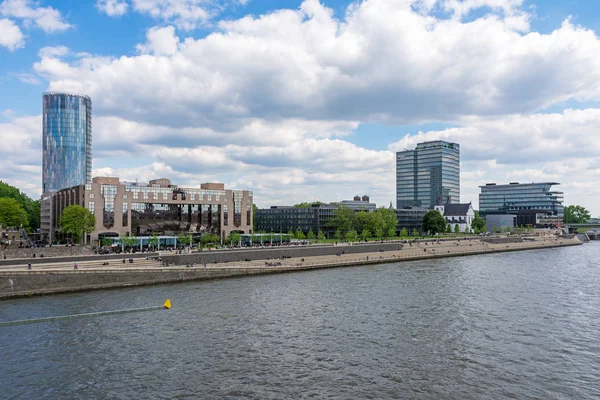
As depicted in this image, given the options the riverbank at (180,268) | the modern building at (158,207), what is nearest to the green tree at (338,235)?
the riverbank at (180,268)

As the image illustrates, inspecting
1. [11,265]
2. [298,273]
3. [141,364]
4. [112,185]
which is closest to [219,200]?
[112,185]

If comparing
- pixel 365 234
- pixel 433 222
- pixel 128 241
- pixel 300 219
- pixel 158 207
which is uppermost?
pixel 158 207

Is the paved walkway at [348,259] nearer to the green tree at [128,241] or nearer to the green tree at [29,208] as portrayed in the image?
the green tree at [128,241]

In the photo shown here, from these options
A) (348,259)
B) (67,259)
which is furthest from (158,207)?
(348,259)

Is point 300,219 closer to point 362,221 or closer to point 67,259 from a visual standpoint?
point 362,221

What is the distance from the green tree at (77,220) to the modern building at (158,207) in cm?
730

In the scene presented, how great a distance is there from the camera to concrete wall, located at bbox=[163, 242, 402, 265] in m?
82.2

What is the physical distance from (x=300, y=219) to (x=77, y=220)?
A: 91491 mm

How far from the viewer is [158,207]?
126750 millimetres

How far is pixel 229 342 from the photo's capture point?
39656 mm

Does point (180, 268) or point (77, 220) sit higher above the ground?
point (77, 220)

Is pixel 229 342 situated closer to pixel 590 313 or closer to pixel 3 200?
pixel 590 313

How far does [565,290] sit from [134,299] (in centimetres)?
6236

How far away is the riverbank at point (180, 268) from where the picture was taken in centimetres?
6156
